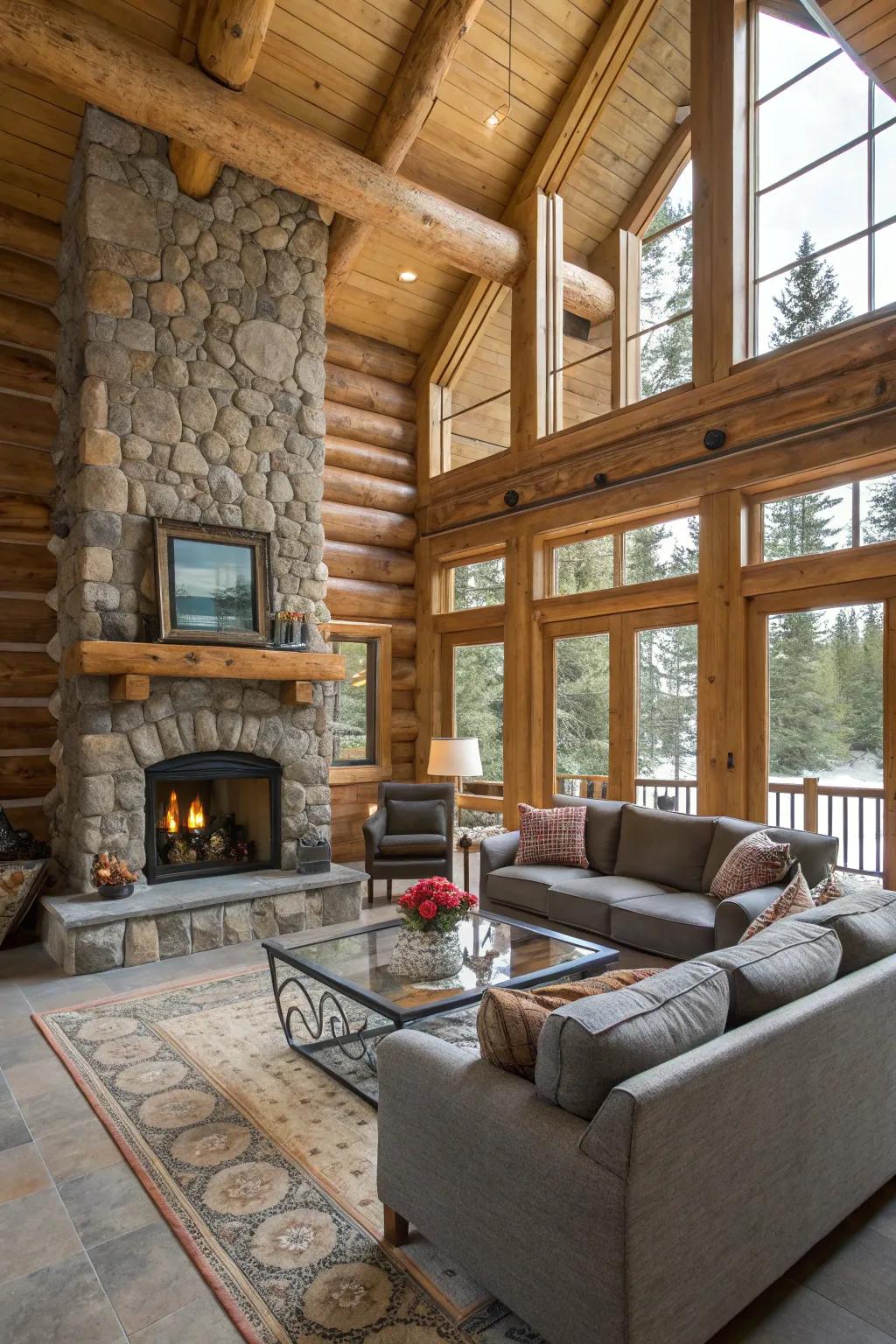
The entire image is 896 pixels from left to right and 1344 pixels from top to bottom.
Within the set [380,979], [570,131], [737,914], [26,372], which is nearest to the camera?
[380,979]

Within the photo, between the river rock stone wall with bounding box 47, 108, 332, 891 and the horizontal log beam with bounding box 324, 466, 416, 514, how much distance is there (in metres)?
1.38

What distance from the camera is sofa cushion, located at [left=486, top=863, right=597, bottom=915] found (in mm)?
4906

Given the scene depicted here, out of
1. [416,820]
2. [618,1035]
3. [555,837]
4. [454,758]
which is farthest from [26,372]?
[618,1035]

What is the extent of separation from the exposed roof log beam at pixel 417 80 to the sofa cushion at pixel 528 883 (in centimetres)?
461

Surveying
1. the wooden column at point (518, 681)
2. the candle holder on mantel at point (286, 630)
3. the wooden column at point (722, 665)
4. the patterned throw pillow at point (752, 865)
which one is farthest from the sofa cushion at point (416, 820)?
the patterned throw pillow at point (752, 865)

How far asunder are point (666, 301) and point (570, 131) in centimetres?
166

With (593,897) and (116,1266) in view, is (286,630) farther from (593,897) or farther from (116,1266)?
(116,1266)

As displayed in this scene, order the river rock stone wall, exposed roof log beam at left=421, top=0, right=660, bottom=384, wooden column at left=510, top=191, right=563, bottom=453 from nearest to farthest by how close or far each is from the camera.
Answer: the river rock stone wall, exposed roof log beam at left=421, top=0, right=660, bottom=384, wooden column at left=510, top=191, right=563, bottom=453

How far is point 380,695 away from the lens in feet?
25.3

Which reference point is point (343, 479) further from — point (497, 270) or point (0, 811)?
point (0, 811)

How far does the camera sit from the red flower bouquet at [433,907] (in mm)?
3320

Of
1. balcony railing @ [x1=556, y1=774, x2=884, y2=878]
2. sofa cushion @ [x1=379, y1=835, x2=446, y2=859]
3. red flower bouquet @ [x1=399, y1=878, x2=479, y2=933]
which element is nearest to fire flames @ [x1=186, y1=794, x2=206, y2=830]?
sofa cushion @ [x1=379, y1=835, x2=446, y2=859]

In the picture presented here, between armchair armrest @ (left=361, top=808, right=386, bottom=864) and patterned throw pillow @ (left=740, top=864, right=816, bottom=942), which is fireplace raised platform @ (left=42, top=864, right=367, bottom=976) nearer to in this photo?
armchair armrest @ (left=361, top=808, right=386, bottom=864)

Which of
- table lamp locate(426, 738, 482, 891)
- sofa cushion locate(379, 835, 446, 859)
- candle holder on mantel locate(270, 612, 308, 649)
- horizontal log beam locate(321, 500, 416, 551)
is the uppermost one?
horizontal log beam locate(321, 500, 416, 551)
